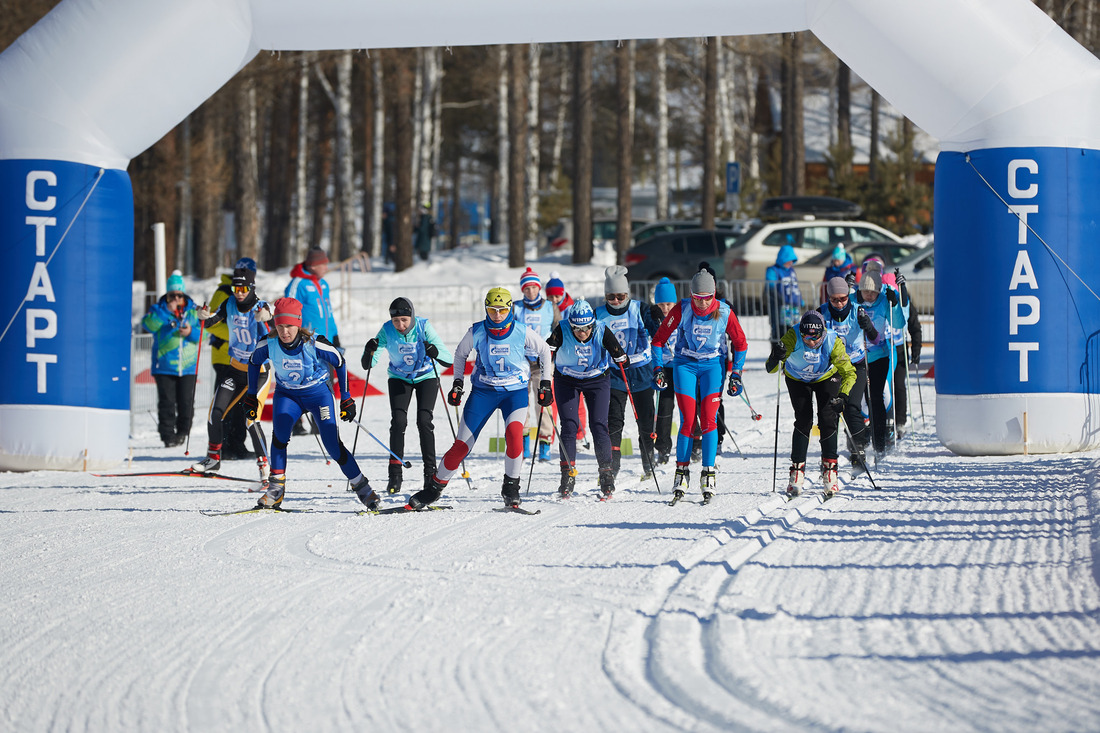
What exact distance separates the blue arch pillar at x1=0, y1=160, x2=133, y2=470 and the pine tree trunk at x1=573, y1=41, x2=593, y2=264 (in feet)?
62.3

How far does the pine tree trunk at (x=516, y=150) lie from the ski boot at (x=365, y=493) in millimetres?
20585

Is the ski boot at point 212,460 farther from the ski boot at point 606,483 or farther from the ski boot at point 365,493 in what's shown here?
the ski boot at point 606,483

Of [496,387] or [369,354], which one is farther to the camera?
[369,354]

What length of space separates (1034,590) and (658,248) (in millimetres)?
19054

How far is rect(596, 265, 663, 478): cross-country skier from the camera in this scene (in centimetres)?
Result: 995

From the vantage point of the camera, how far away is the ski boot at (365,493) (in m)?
8.50

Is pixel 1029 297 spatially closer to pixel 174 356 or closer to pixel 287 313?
pixel 287 313

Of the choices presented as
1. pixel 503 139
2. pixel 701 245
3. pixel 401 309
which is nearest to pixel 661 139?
pixel 503 139

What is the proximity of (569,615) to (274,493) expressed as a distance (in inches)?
144

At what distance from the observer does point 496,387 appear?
861 centimetres

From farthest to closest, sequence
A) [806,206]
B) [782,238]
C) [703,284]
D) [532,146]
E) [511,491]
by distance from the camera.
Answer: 1. [532,146]
2. [806,206]
3. [782,238]
4. [703,284]
5. [511,491]

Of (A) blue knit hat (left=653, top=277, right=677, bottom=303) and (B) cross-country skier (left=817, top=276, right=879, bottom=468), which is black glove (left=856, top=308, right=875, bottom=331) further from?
(A) blue knit hat (left=653, top=277, right=677, bottom=303)

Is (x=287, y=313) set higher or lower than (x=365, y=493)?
higher

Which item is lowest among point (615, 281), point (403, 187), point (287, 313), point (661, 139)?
point (287, 313)
